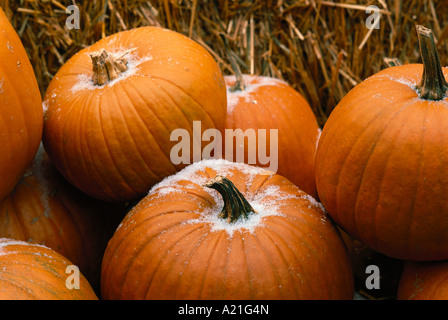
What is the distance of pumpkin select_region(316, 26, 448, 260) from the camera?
121cm

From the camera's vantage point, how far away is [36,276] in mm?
1266

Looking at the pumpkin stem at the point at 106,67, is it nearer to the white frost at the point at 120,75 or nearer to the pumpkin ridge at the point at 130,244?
the white frost at the point at 120,75

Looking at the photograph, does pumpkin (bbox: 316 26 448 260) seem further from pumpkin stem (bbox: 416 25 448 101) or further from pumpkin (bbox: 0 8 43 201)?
pumpkin (bbox: 0 8 43 201)

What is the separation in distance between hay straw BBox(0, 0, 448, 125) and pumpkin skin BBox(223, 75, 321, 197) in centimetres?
43

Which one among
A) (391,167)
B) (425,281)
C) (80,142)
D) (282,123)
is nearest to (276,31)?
(282,123)

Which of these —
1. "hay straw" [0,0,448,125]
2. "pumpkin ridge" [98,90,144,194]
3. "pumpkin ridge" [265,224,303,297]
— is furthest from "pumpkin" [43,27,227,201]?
"hay straw" [0,0,448,125]

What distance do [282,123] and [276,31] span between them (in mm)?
733

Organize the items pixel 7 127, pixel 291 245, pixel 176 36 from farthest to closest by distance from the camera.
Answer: pixel 176 36 < pixel 7 127 < pixel 291 245

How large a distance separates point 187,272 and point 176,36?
92 centimetres

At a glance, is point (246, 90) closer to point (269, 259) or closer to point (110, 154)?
point (110, 154)

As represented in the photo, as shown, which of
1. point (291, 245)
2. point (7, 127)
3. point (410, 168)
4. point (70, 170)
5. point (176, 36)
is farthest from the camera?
point (176, 36)
